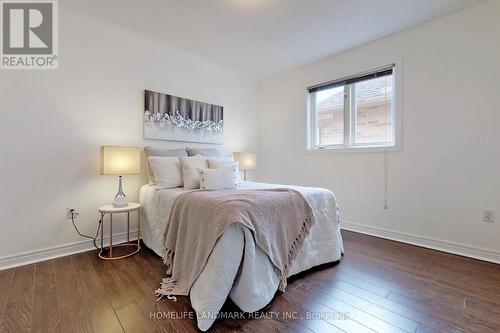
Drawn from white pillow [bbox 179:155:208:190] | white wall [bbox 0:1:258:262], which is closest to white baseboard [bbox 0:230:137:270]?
white wall [bbox 0:1:258:262]

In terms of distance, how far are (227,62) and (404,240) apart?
133 inches

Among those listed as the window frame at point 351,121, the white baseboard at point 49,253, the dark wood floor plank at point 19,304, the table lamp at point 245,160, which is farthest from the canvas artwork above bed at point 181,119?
the dark wood floor plank at point 19,304

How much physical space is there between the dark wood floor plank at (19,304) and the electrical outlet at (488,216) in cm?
364

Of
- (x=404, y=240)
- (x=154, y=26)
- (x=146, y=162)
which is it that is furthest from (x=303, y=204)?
(x=154, y=26)

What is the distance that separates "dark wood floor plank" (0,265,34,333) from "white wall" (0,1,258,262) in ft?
1.31

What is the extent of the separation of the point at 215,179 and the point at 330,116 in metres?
2.12

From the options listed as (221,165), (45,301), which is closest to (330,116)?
(221,165)

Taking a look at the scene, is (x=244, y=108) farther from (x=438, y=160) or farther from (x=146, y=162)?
(x=438, y=160)

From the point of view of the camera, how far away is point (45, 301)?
1.53 meters

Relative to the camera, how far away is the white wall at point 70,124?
6.84 ft

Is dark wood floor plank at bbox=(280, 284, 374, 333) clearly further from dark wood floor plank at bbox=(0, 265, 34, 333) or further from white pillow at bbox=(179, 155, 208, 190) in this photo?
dark wood floor plank at bbox=(0, 265, 34, 333)

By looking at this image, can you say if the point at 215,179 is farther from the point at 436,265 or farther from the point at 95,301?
the point at 436,265

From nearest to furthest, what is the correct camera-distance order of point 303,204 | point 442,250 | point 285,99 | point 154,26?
point 303,204 < point 442,250 < point 154,26 < point 285,99

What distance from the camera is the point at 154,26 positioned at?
258 cm
